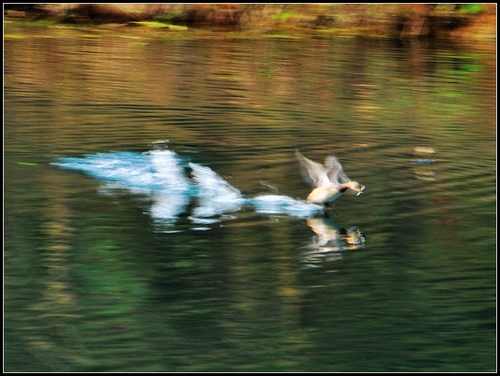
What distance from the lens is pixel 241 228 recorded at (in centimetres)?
584

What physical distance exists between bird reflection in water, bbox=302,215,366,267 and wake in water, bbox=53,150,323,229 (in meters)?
0.21

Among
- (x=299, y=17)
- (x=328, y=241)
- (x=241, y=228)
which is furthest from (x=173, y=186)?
(x=299, y=17)

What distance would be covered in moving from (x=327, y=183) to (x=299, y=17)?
490 inches

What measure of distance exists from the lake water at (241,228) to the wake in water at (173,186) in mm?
20

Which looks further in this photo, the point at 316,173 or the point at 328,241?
the point at 316,173

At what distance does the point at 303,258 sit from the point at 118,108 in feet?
14.6

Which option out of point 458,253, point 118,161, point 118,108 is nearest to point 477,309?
point 458,253

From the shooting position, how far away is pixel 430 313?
185 inches

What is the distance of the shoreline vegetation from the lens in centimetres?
1761

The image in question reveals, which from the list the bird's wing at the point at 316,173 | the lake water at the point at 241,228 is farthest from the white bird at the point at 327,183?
the lake water at the point at 241,228

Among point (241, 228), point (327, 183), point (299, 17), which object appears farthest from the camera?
point (299, 17)

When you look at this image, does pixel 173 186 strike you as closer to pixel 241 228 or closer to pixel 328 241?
pixel 241 228

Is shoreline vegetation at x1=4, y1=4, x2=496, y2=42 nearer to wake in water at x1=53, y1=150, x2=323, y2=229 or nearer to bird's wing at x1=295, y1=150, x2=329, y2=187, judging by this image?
wake in water at x1=53, y1=150, x2=323, y2=229

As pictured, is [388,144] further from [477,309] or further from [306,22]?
[306,22]
